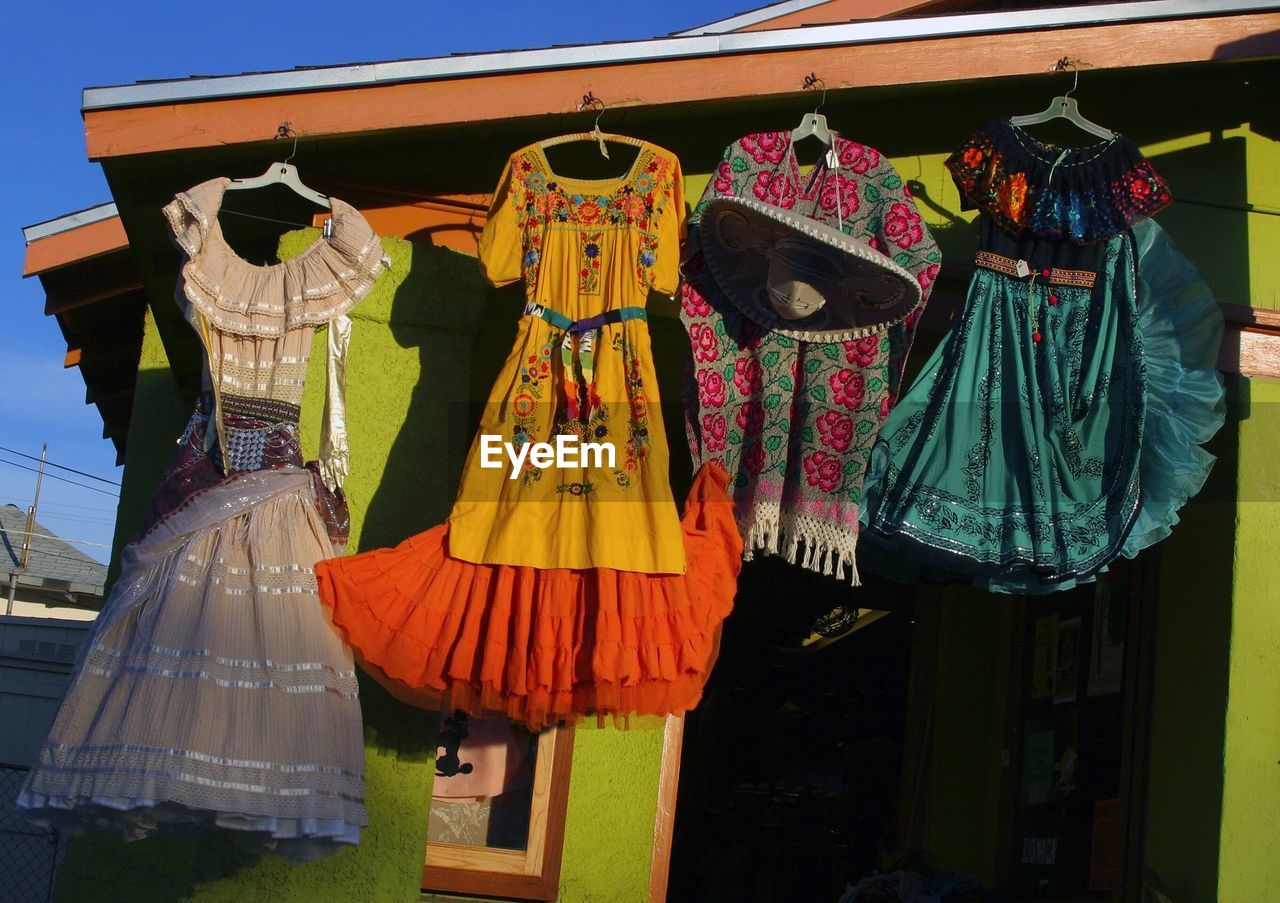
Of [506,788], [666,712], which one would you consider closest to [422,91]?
[666,712]

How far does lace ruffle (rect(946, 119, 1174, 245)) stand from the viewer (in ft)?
13.7

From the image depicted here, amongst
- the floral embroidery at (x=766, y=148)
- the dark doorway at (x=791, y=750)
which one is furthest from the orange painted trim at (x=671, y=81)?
the dark doorway at (x=791, y=750)

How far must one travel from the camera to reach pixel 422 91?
4.17 meters

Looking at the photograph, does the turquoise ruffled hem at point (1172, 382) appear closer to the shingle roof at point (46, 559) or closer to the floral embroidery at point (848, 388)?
the floral embroidery at point (848, 388)

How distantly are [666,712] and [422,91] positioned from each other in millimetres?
2032

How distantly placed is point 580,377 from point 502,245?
496 millimetres

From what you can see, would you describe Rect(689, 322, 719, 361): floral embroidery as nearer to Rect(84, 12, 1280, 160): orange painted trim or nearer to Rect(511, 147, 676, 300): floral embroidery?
Rect(511, 147, 676, 300): floral embroidery

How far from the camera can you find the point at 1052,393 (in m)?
4.06

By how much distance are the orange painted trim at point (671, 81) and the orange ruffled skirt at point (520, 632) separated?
4.49ft

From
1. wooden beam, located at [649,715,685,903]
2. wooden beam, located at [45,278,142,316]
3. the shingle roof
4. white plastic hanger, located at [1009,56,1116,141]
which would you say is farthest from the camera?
the shingle roof

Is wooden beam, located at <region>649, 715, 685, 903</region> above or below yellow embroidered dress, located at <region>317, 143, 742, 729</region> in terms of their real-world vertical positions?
below

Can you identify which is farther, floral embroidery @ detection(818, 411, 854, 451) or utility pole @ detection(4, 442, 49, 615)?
utility pole @ detection(4, 442, 49, 615)

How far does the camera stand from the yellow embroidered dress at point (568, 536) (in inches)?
143
